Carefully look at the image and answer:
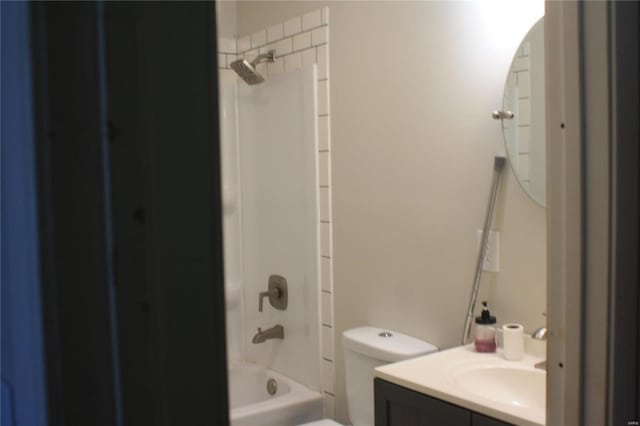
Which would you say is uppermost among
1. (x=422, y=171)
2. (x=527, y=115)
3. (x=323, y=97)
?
(x=323, y=97)

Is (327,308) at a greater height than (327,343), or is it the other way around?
(327,308)

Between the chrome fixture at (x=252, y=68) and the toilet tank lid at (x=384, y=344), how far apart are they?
3.95 ft

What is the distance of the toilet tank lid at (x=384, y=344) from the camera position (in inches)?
77.6

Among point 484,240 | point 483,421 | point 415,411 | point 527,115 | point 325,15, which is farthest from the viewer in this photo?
point 325,15

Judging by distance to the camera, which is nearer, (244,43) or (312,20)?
(312,20)

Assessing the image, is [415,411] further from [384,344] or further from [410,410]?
[384,344]

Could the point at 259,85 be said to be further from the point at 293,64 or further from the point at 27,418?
the point at 27,418

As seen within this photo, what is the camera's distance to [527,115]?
1.73 metres

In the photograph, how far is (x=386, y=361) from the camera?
2.00 metres

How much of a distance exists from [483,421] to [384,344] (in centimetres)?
66

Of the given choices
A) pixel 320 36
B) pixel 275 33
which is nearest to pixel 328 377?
pixel 320 36

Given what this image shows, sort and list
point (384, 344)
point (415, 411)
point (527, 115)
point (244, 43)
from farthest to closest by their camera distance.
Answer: point (244, 43)
point (384, 344)
point (527, 115)
point (415, 411)

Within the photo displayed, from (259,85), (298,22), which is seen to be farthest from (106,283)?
(259,85)

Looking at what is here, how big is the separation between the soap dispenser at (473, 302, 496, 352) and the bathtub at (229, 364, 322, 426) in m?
0.95
